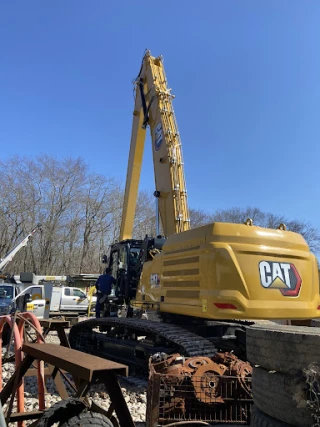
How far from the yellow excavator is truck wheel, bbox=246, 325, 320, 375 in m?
2.15

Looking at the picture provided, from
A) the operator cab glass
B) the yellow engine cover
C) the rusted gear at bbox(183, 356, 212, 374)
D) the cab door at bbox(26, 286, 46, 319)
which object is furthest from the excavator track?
the cab door at bbox(26, 286, 46, 319)

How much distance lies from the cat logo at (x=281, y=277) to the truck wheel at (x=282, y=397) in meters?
2.40

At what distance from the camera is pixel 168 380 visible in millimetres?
3988

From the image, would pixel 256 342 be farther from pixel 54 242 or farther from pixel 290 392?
pixel 54 242

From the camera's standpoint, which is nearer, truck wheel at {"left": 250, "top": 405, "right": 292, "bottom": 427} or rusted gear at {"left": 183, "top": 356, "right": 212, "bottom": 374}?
truck wheel at {"left": 250, "top": 405, "right": 292, "bottom": 427}

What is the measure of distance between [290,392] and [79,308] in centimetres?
1849

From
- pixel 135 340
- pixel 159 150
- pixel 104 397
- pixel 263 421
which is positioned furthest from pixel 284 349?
pixel 159 150

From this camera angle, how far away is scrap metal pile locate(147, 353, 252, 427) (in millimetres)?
3902

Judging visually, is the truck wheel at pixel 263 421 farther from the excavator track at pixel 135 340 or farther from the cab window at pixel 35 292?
the cab window at pixel 35 292

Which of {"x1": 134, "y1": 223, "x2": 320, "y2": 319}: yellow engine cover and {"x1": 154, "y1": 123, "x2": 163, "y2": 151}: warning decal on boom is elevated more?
{"x1": 154, "y1": 123, "x2": 163, "y2": 151}: warning decal on boom

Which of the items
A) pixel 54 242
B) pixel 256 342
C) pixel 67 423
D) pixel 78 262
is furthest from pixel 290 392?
pixel 78 262

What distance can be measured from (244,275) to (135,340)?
9.58 feet

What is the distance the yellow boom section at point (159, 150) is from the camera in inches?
320

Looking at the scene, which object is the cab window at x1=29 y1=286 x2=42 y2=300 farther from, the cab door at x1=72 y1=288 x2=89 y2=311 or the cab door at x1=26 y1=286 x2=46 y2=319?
the cab door at x1=72 y1=288 x2=89 y2=311
